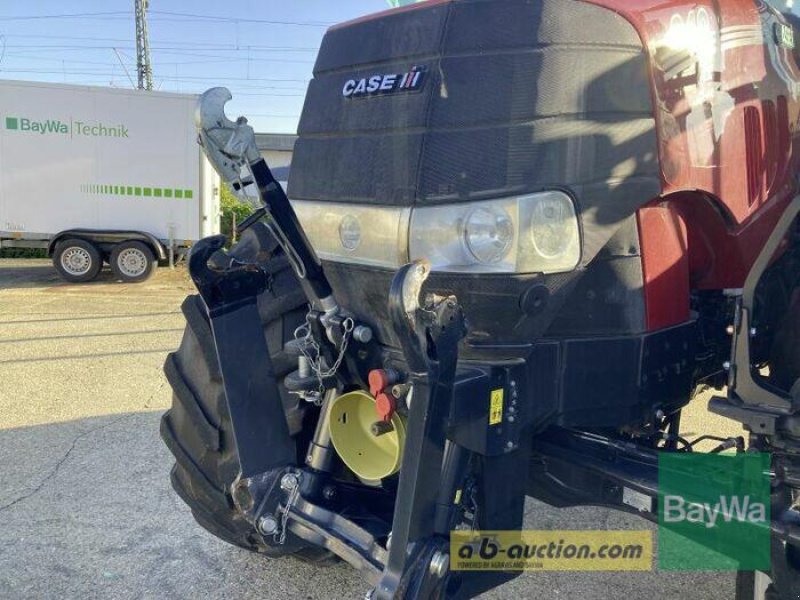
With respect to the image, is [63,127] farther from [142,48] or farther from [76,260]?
[142,48]

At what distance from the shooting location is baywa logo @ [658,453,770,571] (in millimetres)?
1943

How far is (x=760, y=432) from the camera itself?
1900 millimetres

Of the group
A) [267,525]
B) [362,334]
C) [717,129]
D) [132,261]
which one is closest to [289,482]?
[267,525]

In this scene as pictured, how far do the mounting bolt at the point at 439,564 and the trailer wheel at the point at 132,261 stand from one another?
1084cm

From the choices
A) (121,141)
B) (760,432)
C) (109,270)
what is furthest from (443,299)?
(109,270)

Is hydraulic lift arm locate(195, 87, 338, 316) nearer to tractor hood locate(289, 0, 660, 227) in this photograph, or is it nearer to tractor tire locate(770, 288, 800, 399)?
tractor hood locate(289, 0, 660, 227)

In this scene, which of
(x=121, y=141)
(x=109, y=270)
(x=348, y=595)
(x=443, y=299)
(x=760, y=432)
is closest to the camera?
(x=443, y=299)

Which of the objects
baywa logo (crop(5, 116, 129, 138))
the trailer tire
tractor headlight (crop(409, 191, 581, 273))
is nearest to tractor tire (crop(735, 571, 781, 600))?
tractor headlight (crop(409, 191, 581, 273))

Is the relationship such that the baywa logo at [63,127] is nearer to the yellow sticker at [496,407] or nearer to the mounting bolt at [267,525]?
the mounting bolt at [267,525]

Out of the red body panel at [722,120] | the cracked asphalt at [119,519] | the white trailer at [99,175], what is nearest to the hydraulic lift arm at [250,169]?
the red body panel at [722,120]

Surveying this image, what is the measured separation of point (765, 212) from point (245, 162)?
1.61 meters

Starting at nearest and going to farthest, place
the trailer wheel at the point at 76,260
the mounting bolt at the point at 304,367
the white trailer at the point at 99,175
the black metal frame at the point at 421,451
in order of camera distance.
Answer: the black metal frame at the point at 421,451 → the mounting bolt at the point at 304,367 → the white trailer at the point at 99,175 → the trailer wheel at the point at 76,260

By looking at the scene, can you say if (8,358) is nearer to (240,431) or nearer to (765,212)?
(240,431)

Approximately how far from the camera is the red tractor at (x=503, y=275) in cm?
182
